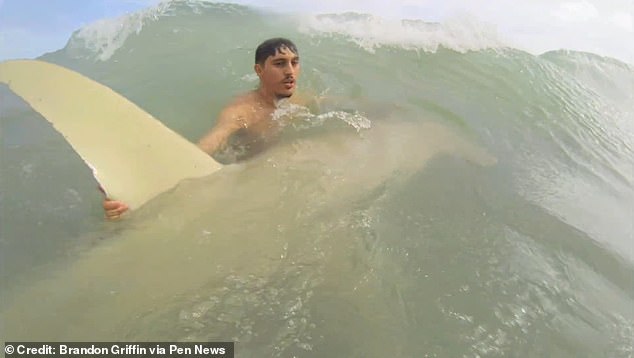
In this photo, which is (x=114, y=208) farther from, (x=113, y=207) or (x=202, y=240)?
(x=202, y=240)

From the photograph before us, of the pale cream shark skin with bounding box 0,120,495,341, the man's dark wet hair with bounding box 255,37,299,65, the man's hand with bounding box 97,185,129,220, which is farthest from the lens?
the man's dark wet hair with bounding box 255,37,299,65

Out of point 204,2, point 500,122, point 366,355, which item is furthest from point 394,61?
point 366,355

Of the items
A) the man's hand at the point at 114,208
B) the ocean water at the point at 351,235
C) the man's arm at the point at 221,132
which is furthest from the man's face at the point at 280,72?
the man's hand at the point at 114,208

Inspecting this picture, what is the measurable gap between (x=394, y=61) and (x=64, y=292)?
12.3 ft

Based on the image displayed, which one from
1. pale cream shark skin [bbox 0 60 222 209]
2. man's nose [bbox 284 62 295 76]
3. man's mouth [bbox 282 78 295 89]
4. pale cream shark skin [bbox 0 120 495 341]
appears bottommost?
pale cream shark skin [bbox 0 120 495 341]

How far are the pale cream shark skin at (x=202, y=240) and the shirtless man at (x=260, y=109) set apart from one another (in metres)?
0.26

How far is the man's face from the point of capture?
3381 millimetres

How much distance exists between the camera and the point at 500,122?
4004 mm

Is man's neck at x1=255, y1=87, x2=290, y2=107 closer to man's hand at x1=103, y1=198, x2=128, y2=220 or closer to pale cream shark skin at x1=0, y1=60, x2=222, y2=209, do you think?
pale cream shark skin at x1=0, y1=60, x2=222, y2=209

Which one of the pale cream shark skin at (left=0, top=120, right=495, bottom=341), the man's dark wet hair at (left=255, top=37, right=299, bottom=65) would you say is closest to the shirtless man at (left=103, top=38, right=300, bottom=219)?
the man's dark wet hair at (left=255, top=37, right=299, bottom=65)

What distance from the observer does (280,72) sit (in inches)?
134

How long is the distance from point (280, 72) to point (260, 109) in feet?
0.81

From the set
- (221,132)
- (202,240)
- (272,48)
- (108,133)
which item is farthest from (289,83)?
(202,240)

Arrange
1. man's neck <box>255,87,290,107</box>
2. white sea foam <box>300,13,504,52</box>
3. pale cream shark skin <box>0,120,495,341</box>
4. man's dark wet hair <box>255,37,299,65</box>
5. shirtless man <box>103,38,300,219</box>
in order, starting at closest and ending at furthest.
Result: pale cream shark skin <box>0,120,495,341</box>
shirtless man <box>103,38,300,219</box>
man's dark wet hair <box>255,37,299,65</box>
man's neck <box>255,87,290,107</box>
white sea foam <box>300,13,504,52</box>
